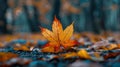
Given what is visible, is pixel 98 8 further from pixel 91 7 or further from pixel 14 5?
pixel 14 5

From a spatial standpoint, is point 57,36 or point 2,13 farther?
point 2,13

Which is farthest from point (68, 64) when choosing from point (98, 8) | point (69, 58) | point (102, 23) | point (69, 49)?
point (98, 8)

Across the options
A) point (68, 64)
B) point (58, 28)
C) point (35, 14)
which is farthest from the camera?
point (35, 14)

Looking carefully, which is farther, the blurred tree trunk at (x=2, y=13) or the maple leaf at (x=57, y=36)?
the blurred tree trunk at (x=2, y=13)

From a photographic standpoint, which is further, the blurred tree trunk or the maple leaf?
the blurred tree trunk

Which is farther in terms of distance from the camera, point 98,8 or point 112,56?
point 98,8

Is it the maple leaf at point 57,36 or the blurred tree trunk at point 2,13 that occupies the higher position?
the blurred tree trunk at point 2,13

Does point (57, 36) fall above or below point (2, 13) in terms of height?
below

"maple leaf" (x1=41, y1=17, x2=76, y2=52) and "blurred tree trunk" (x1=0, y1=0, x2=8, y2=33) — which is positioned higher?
"blurred tree trunk" (x1=0, y1=0, x2=8, y2=33)
